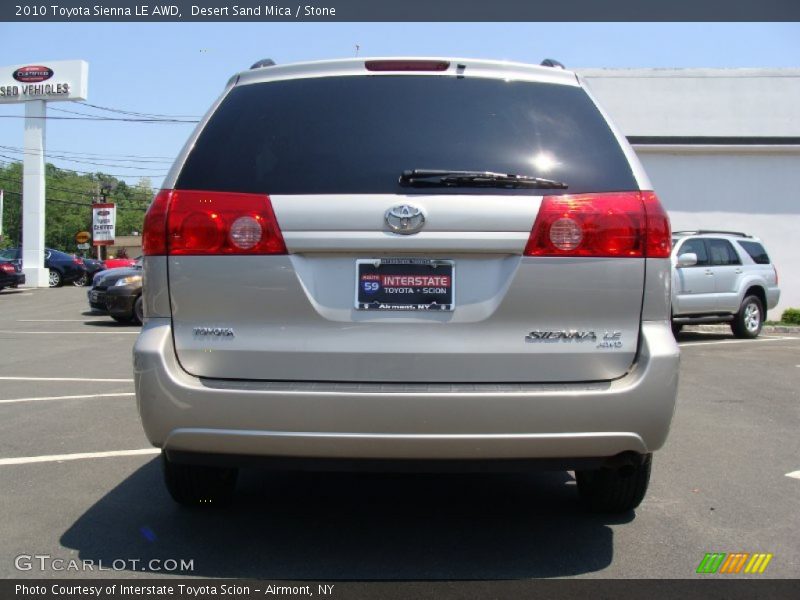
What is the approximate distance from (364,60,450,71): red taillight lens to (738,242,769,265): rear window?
12.6 m

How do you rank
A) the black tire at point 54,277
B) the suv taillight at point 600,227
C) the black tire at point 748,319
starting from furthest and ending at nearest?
the black tire at point 54,277 → the black tire at point 748,319 → the suv taillight at point 600,227

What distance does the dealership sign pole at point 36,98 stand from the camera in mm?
32969

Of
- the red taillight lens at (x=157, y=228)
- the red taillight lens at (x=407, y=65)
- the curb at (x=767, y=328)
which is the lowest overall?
the curb at (x=767, y=328)

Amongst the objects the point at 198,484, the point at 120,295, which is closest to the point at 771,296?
the point at 120,295

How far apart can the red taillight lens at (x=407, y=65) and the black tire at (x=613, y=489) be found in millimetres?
2021

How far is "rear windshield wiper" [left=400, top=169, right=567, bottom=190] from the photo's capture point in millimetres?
3193

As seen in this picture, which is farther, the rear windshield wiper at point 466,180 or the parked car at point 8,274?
the parked car at point 8,274

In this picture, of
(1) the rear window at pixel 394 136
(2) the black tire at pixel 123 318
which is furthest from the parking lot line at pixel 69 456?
(2) the black tire at pixel 123 318

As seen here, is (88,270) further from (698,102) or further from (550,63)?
(550,63)

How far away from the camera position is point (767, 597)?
3.17 meters

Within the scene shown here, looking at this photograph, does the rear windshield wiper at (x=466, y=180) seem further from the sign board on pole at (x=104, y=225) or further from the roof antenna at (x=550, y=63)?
the sign board on pole at (x=104, y=225)

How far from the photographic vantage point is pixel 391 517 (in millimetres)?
4113

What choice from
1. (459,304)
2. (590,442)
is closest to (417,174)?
(459,304)

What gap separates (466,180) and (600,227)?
1.82 ft
